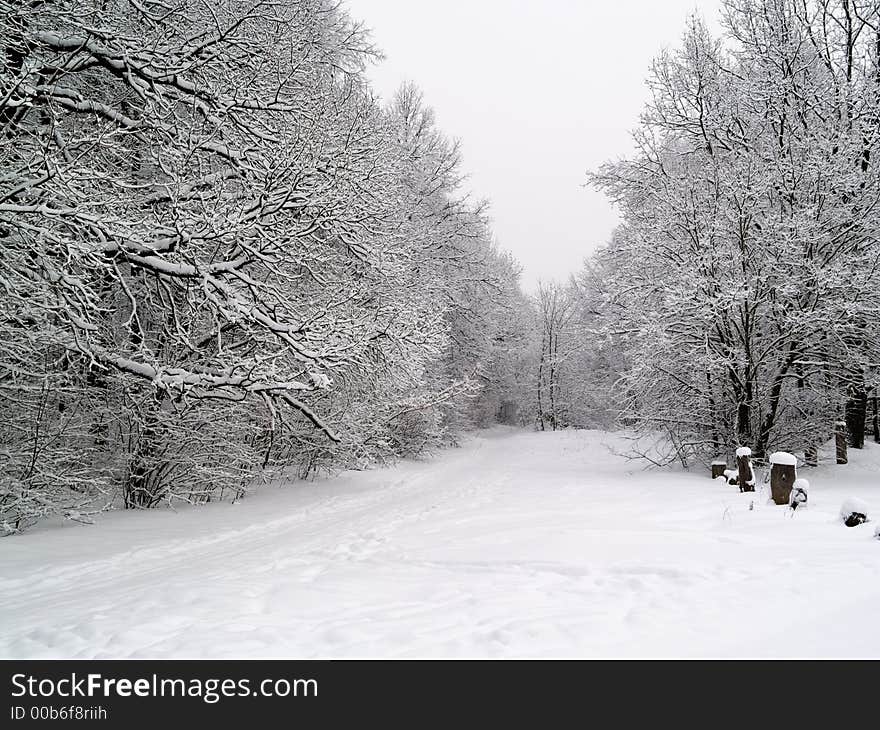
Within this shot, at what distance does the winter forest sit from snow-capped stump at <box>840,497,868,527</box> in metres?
5.31

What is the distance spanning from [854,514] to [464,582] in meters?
3.52

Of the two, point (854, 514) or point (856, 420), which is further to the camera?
point (856, 420)

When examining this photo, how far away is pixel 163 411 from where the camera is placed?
Answer: 7820 millimetres

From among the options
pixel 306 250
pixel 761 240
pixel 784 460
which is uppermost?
pixel 761 240

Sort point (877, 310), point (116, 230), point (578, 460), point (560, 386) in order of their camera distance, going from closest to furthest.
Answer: point (116, 230) < point (877, 310) < point (578, 460) < point (560, 386)

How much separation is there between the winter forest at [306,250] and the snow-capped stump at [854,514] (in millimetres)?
5308

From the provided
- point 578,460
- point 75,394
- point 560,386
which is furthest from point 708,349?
point 560,386

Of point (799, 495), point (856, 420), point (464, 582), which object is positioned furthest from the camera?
point (856, 420)

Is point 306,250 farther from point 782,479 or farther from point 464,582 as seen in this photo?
point 782,479

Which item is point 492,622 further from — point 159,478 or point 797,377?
point 797,377

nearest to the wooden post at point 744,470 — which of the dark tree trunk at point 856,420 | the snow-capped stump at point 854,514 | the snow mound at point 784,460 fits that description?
the snow mound at point 784,460

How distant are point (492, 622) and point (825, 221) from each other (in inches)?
455

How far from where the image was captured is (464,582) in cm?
376

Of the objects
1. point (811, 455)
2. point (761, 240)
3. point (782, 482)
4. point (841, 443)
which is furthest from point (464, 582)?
point (841, 443)
